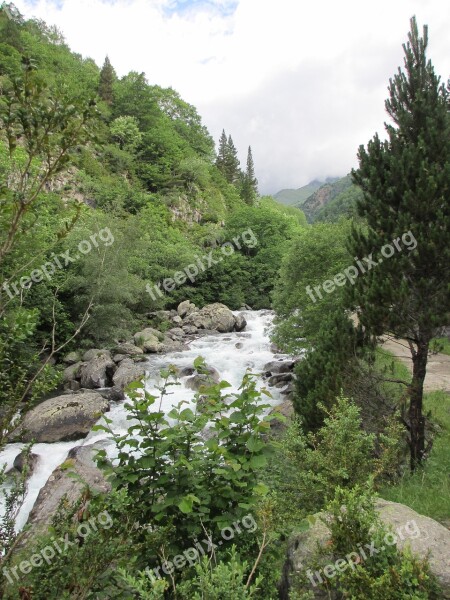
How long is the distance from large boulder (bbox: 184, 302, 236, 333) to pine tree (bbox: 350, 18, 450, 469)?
22110mm

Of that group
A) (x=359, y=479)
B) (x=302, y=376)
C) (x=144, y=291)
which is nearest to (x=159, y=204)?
(x=144, y=291)

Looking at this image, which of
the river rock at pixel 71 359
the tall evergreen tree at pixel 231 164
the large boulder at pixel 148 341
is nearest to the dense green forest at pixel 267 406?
the river rock at pixel 71 359

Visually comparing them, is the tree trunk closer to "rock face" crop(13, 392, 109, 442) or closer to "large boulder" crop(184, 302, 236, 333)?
"rock face" crop(13, 392, 109, 442)

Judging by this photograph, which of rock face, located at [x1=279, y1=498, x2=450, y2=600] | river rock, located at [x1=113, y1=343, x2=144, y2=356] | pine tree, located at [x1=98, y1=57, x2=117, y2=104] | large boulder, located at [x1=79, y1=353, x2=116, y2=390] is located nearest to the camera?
rock face, located at [x1=279, y1=498, x2=450, y2=600]

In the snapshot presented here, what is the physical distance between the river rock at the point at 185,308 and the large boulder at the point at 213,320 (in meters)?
0.97

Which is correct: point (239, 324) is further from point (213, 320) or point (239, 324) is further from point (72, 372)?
point (72, 372)

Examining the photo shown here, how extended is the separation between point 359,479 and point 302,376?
4336 mm

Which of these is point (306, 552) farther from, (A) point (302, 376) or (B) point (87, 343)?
(B) point (87, 343)

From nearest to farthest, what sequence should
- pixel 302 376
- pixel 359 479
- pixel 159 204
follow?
pixel 359 479, pixel 302 376, pixel 159 204

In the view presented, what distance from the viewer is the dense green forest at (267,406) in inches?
94.2

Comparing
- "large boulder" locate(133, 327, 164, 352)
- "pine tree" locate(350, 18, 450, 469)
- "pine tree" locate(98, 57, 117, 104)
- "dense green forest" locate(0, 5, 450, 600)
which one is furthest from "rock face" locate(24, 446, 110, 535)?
"pine tree" locate(98, 57, 117, 104)

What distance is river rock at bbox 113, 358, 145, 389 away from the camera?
1732cm

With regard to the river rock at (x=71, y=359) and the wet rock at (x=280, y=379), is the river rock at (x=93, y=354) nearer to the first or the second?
the river rock at (x=71, y=359)

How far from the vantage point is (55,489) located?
8.64 meters
